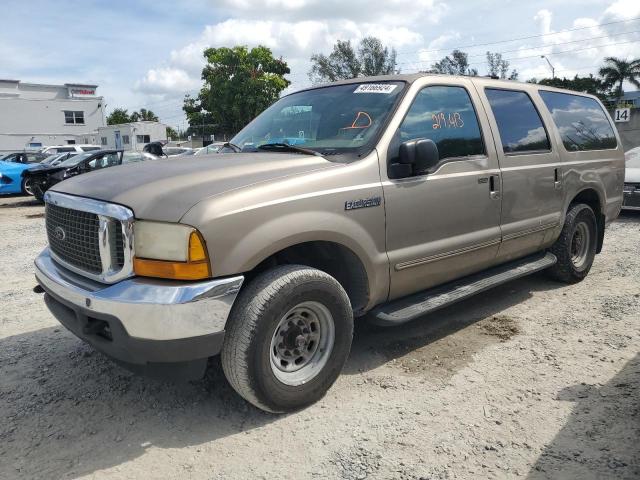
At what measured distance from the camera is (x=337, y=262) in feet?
11.0

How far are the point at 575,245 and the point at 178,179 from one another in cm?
444

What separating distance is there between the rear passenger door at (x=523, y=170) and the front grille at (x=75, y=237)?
2999 mm

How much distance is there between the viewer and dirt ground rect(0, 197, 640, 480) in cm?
258

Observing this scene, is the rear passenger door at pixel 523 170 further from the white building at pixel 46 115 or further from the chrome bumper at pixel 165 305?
the white building at pixel 46 115

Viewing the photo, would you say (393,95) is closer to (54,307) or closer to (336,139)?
(336,139)

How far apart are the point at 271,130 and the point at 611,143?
398 cm

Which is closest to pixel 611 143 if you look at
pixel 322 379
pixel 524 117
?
pixel 524 117

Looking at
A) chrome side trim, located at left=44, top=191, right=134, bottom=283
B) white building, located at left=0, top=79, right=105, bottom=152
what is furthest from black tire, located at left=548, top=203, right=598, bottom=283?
white building, located at left=0, top=79, right=105, bottom=152

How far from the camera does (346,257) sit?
327 cm

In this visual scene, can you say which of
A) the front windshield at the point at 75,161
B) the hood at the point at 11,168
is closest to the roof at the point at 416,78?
the front windshield at the point at 75,161

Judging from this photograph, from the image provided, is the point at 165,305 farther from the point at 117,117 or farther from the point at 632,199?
the point at 117,117

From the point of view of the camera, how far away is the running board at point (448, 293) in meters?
3.43

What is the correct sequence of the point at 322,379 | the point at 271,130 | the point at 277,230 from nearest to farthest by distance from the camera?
the point at 277,230
the point at 322,379
the point at 271,130

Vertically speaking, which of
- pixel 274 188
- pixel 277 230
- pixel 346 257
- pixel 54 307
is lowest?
pixel 54 307
